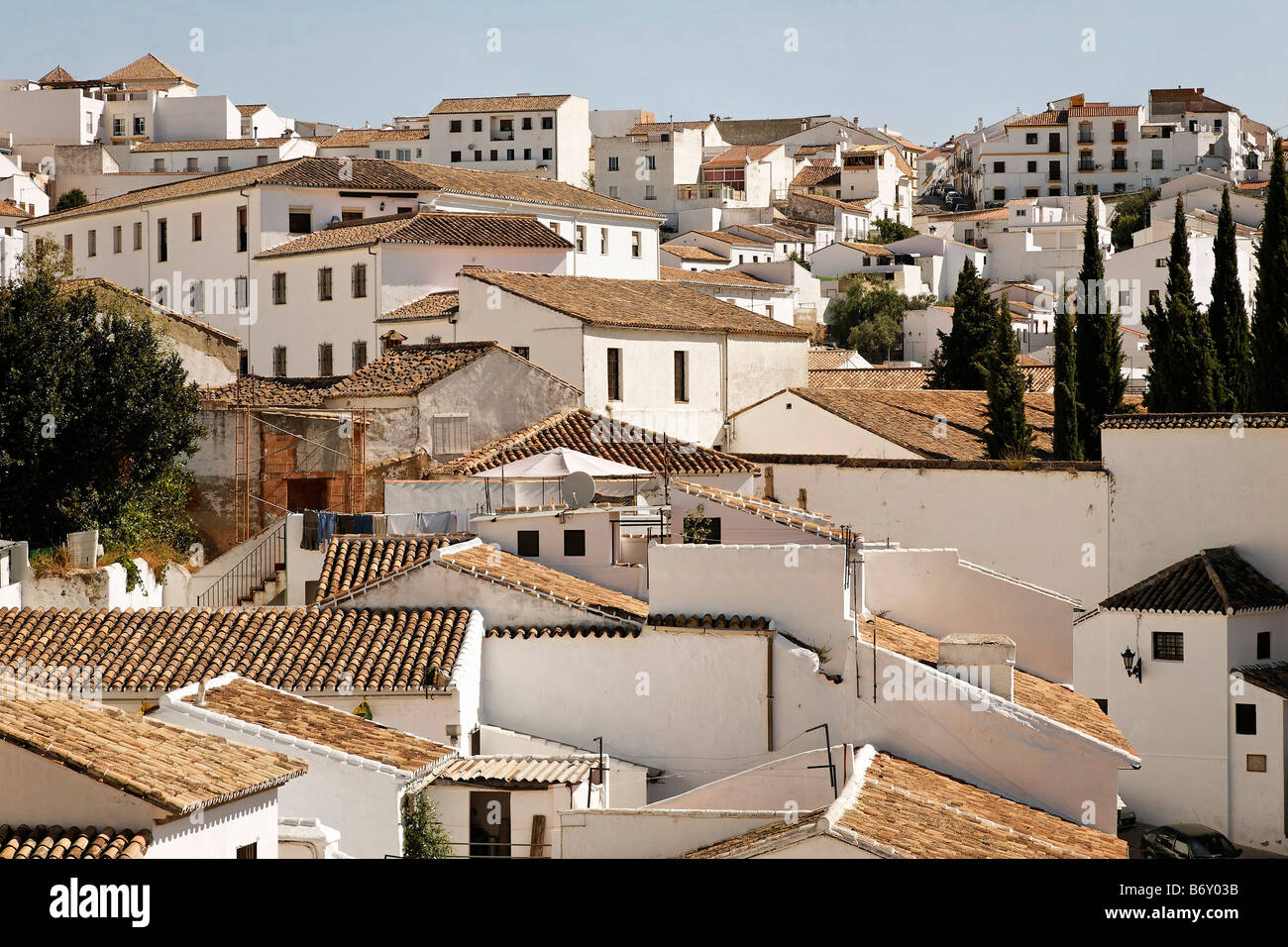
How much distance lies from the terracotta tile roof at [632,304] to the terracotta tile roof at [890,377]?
3551mm

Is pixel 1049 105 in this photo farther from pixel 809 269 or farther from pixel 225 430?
pixel 225 430

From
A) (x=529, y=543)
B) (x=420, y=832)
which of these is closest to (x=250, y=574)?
(x=529, y=543)

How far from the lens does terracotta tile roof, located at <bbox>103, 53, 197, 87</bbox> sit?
92750mm

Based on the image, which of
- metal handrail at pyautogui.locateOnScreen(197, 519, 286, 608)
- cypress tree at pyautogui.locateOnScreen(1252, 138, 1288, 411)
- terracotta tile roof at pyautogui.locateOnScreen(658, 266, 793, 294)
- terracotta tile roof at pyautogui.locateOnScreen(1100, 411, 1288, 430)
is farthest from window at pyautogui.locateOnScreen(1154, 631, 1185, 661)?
terracotta tile roof at pyautogui.locateOnScreen(658, 266, 793, 294)

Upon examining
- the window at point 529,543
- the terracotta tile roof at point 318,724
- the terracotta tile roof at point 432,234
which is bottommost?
the terracotta tile roof at point 318,724

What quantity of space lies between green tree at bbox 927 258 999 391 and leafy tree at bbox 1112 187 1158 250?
33.2 meters

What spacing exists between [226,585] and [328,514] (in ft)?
9.89

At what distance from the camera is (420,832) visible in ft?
44.2

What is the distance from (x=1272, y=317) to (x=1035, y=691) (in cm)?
1402

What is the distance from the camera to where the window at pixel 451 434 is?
86.5 ft

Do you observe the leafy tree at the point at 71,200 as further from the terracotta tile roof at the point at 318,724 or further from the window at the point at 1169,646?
the terracotta tile roof at the point at 318,724

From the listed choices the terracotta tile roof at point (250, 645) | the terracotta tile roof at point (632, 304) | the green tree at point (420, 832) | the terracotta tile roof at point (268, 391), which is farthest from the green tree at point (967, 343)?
the green tree at point (420, 832)

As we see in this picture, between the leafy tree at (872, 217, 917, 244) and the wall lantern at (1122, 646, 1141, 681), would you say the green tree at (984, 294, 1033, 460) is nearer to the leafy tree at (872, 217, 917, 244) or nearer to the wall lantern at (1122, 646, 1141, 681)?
the wall lantern at (1122, 646, 1141, 681)

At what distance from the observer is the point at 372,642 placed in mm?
16547
